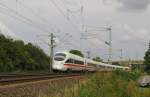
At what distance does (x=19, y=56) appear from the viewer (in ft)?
202

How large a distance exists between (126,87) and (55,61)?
32618 mm

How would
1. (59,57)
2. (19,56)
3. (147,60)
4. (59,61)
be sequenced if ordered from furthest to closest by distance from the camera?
(147,60) < (19,56) < (59,57) < (59,61)

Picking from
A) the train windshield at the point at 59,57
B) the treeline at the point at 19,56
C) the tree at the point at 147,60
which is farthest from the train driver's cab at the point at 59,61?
the tree at the point at 147,60

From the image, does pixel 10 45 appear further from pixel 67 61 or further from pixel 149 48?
pixel 149 48

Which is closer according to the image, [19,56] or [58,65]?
[58,65]

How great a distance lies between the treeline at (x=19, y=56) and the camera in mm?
56281

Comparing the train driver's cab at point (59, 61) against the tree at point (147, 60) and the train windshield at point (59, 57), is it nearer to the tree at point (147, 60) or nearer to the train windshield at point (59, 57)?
the train windshield at point (59, 57)

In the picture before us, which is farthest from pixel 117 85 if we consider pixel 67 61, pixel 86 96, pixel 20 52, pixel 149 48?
pixel 149 48

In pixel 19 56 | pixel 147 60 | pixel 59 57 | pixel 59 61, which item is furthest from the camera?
pixel 147 60

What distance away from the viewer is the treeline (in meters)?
56.3

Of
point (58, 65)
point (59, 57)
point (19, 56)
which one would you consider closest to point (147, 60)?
point (19, 56)

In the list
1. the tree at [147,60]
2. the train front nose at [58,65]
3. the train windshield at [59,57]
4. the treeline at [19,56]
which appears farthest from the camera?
the tree at [147,60]

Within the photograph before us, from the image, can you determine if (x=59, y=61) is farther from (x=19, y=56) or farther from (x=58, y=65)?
(x=19, y=56)

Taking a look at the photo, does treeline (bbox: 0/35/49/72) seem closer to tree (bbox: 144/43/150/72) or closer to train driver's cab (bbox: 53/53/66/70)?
train driver's cab (bbox: 53/53/66/70)
